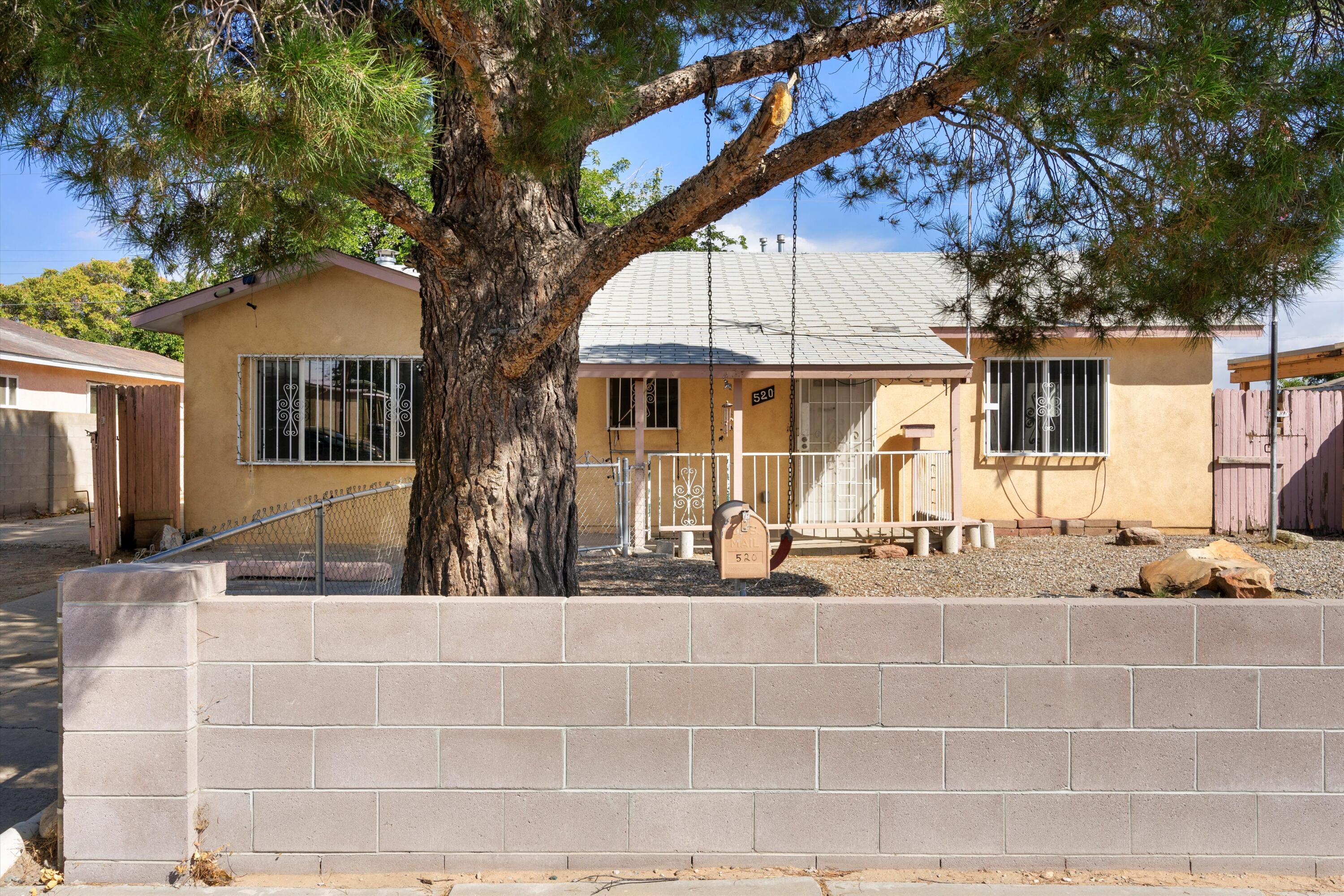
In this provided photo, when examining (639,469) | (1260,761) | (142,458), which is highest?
(142,458)

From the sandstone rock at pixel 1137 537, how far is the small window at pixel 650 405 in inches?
231

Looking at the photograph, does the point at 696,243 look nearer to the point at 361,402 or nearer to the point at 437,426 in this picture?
the point at 361,402

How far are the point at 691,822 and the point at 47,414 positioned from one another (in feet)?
58.1

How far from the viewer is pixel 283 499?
449 inches

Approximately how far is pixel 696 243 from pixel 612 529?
15524 mm

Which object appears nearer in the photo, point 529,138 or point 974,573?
point 529,138

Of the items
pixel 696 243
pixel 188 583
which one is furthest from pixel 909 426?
pixel 696 243

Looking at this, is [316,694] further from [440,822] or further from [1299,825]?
[1299,825]

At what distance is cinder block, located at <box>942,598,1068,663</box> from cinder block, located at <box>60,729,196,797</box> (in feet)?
9.23

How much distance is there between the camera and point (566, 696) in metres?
3.27

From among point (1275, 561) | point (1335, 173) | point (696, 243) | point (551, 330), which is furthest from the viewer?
point (696, 243)

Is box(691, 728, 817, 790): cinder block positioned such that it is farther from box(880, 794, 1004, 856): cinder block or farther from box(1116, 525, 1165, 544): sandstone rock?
box(1116, 525, 1165, 544): sandstone rock

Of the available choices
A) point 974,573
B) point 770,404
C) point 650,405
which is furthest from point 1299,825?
point 650,405

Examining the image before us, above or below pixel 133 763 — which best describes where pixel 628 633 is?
above
